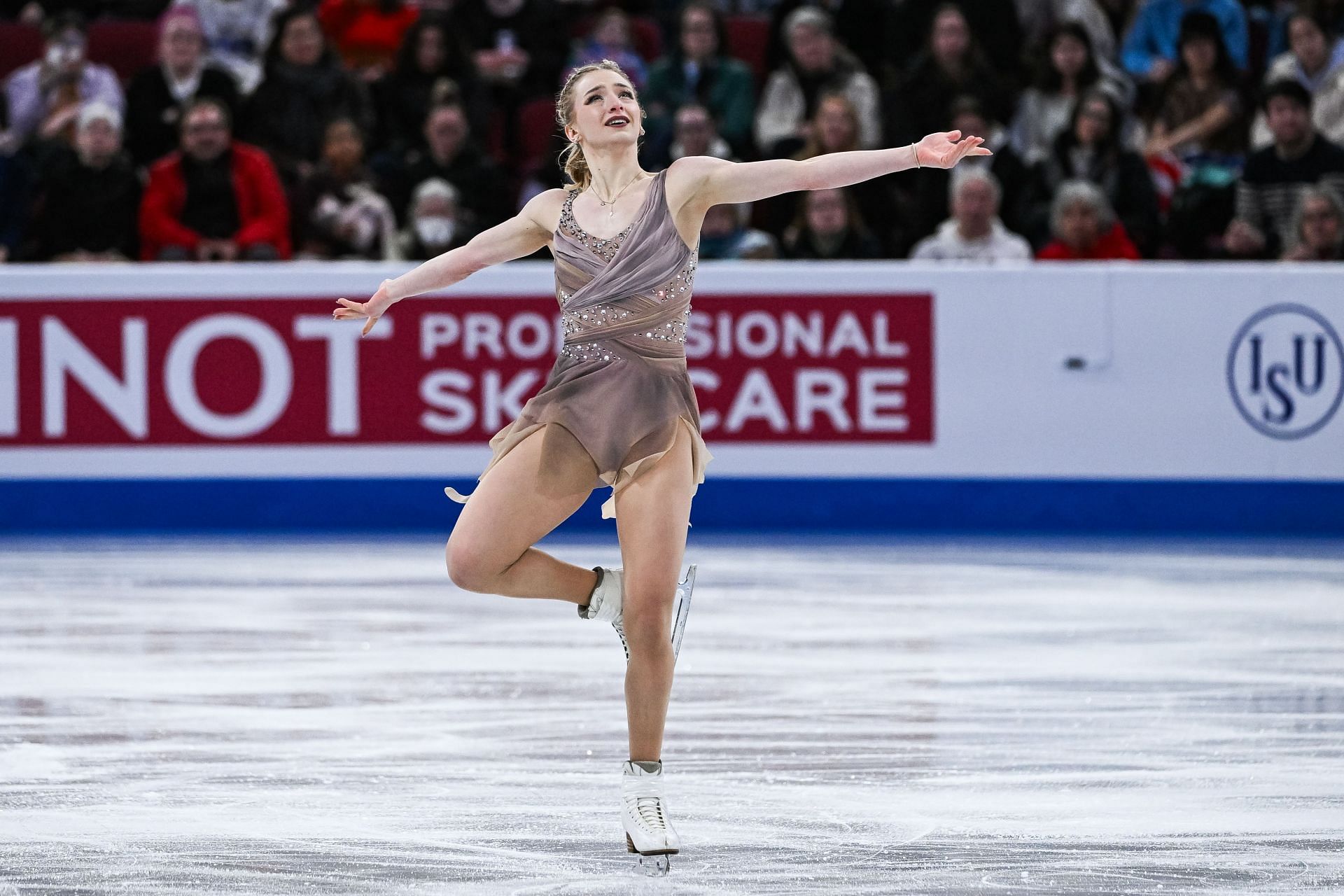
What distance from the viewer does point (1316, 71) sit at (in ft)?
35.4

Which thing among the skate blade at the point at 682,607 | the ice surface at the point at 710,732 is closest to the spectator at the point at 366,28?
the ice surface at the point at 710,732

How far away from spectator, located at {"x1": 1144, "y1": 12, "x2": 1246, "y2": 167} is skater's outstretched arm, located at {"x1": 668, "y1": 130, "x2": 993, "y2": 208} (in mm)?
7133

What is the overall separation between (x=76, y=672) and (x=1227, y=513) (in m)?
5.30

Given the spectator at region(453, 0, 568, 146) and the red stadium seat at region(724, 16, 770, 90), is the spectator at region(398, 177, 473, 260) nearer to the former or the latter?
the spectator at region(453, 0, 568, 146)

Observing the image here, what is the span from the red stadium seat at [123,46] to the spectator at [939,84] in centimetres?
428

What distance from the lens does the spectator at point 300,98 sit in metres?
10.9

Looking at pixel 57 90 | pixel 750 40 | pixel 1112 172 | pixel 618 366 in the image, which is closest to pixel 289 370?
pixel 57 90

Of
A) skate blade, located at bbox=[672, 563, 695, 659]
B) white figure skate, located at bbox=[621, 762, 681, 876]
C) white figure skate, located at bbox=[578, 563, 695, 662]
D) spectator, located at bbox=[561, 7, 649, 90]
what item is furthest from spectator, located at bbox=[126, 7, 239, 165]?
white figure skate, located at bbox=[621, 762, 681, 876]

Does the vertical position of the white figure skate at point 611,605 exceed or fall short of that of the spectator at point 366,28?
it falls short

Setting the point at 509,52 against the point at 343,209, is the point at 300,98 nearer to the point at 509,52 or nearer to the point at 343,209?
the point at 343,209

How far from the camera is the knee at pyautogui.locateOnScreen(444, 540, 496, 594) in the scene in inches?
151

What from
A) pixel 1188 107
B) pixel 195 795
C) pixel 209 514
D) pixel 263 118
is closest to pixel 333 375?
pixel 209 514

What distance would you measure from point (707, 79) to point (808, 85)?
54 centimetres

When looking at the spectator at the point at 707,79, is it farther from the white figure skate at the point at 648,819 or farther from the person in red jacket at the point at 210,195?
the white figure skate at the point at 648,819
